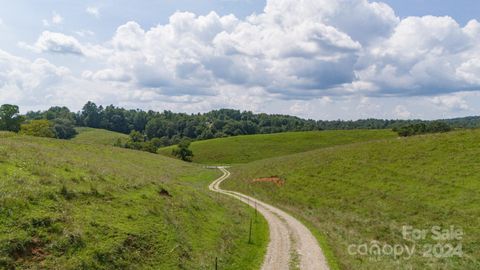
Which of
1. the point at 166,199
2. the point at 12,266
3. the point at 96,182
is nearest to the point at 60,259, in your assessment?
the point at 12,266

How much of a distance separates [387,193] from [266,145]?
4013 inches

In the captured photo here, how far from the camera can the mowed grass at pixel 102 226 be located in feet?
48.2

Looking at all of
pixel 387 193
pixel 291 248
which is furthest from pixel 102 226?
pixel 387 193

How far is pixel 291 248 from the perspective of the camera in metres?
24.9

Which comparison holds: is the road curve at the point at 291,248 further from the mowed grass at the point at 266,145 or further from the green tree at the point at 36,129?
the green tree at the point at 36,129

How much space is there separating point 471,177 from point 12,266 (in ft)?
138

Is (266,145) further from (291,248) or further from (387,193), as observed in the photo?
(291,248)

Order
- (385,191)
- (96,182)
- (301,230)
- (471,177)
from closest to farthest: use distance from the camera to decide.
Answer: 1. (96,182)
2. (301,230)
3. (471,177)
4. (385,191)

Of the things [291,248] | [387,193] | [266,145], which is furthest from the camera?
[266,145]

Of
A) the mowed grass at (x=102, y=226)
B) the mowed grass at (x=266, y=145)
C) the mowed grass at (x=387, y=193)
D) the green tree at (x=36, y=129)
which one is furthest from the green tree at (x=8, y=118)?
the mowed grass at (x=102, y=226)

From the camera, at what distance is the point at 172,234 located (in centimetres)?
2083

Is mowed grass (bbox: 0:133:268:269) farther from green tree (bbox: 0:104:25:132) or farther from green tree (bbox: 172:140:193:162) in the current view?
green tree (bbox: 0:104:25:132)

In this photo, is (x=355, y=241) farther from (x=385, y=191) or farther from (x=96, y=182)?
(x=96, y=182)

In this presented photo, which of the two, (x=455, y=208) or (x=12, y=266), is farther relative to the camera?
(x=455, y=208)
